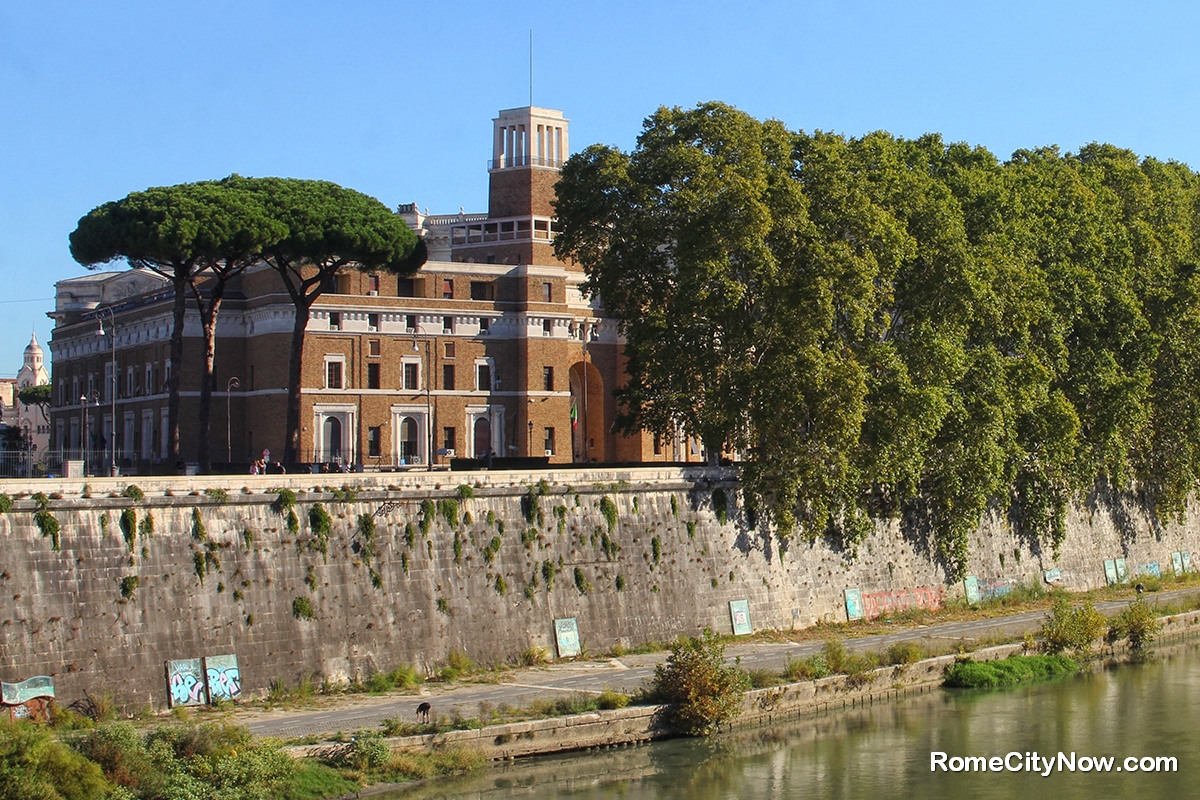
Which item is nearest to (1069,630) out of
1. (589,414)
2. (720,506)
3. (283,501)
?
(720,506)

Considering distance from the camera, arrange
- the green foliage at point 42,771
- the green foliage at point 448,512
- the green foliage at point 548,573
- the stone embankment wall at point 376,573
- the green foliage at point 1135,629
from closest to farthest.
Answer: the green foliage at point 42,771 → the stone embankment wall at point 376,573 → the green foliage at point 448,512 → the green foliage at point 548,573 → the green foliage at point 1135,629

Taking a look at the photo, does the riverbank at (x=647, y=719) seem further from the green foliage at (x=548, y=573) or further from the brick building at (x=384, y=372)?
the brick building at (x=384, y=372)

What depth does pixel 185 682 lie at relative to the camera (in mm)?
28781

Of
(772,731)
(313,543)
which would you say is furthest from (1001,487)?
(313,543)

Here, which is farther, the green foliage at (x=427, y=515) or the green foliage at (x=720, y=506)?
the green foliage at (x=720, y=506)

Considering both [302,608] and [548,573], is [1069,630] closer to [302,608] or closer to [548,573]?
[548,573]

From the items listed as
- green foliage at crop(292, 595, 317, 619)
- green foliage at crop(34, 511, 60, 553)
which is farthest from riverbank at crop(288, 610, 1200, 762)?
green foliage at crop(34, 511, 60, 553)

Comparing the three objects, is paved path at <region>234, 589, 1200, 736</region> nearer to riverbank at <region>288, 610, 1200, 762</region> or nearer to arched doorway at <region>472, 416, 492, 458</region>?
riverbank at <region>288, 610, 1200, 762</region>

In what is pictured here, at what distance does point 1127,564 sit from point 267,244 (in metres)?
33.8

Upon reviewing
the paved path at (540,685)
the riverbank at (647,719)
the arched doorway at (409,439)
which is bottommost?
the riverbank at (647,719)

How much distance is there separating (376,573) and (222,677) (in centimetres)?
450

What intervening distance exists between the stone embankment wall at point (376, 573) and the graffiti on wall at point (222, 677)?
0.66 ft

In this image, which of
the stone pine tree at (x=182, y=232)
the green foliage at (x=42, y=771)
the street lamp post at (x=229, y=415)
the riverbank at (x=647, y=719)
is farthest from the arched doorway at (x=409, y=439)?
the green foliage at (x=42, y=771)

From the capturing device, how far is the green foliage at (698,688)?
30234mm
